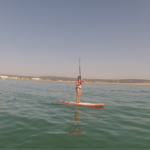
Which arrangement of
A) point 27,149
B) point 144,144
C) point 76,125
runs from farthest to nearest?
point 76,125
point 144,144
point 27,149

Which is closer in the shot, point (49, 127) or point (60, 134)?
point (60, 134)

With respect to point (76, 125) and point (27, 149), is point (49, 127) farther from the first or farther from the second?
point (27, 149)

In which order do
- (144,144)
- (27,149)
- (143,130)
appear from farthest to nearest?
1. (143,130)
2. (144,144)
3. (27,149)

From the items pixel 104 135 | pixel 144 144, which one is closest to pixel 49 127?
pixel 104 135

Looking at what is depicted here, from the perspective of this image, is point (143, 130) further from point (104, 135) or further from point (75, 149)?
point (75, 149)

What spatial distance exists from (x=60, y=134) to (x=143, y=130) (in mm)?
4559

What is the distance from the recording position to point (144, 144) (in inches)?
224

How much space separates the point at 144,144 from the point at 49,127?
4692mm

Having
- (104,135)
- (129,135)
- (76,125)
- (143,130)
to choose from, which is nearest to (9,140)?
(76,125)

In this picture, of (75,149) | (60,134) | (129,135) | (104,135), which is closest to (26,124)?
(60,134)

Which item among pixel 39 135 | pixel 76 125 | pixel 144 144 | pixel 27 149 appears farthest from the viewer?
pixel 76 125

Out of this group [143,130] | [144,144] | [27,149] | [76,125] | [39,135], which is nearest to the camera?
[27,149]

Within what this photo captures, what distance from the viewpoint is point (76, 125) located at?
786 cm

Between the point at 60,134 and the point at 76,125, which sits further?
the point at 76,125
